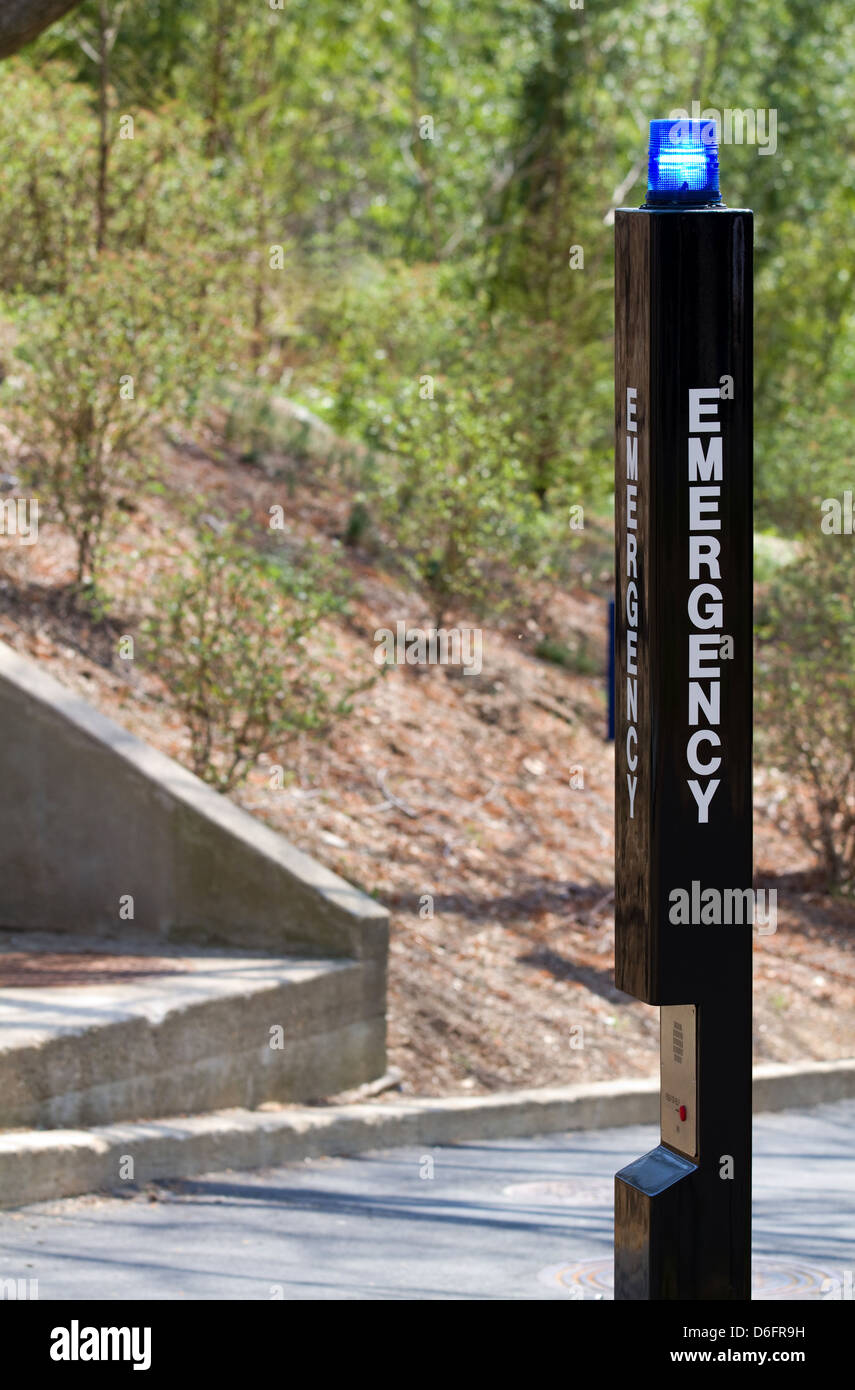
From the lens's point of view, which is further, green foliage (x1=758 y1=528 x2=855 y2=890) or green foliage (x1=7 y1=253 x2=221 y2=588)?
green foliage (x1=758 y1=528 x2=855 y2=890)

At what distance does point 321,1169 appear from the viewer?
6723 mm

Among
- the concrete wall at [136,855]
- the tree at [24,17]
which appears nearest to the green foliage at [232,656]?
the concrete wall at [136,855]

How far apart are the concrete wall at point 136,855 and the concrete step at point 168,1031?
0.16 meters

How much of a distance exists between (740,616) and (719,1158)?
1.03m

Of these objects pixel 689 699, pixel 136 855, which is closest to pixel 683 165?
pixel 689 699

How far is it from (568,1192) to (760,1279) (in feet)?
4.71

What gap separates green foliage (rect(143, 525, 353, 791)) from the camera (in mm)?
8961

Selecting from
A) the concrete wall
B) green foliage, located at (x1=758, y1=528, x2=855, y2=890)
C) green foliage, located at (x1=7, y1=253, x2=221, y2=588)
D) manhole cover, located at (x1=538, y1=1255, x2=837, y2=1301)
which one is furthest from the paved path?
green foliage, located at (x1=7, y1=253, x2=221, y2=588)

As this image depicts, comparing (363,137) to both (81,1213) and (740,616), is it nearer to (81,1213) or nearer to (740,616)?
(81,1213)

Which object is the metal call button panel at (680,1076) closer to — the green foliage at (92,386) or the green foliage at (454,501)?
the green foliage at (92,386)

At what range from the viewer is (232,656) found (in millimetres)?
9070

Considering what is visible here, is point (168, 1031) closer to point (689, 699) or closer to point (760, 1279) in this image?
point (760, 1279)

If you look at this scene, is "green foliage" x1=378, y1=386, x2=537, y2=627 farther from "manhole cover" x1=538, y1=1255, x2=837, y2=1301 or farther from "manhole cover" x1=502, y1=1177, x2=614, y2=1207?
"manhole cover" x1=538, y1=1255, x2=837, y2=1301

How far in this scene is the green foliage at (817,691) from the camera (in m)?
10.5
